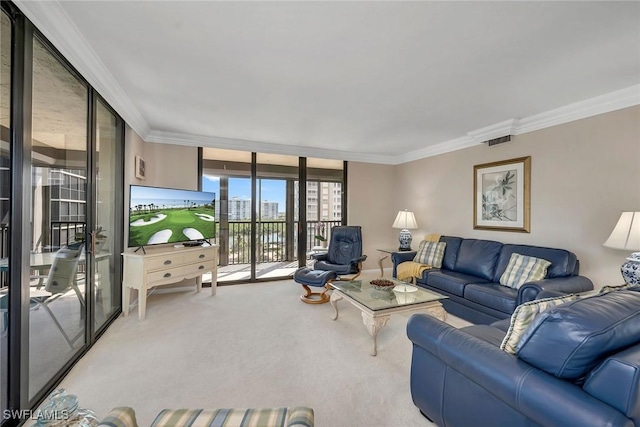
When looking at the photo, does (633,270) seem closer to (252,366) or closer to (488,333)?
(488,333)

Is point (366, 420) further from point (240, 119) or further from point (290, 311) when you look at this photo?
point (240, 119)

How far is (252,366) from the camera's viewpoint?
7.30ft

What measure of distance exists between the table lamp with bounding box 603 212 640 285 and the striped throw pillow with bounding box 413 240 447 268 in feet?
5.96

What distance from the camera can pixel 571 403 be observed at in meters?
0.96

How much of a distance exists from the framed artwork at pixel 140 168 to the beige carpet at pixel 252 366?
1.76m

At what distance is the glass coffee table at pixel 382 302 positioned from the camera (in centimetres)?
242

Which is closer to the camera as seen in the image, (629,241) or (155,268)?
(629,241)

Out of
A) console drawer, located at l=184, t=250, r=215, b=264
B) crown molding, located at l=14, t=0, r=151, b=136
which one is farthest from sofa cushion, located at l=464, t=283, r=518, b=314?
crown molding, located at l=14, t=0, r=151, b=136

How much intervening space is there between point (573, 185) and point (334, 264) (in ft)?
10.1

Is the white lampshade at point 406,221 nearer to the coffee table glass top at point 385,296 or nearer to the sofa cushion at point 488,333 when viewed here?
the coffee table glass top at point 385,296

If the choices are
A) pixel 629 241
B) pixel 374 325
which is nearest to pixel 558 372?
pixel 374 325

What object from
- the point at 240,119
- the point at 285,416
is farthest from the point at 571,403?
the point at 240,119

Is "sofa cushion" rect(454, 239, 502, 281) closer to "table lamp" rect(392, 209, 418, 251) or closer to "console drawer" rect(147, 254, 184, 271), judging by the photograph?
"table lamp" rect(392, 209, 418, 251)

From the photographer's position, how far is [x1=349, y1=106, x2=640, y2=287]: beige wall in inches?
105
